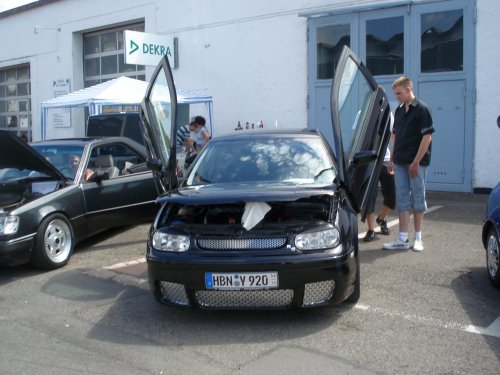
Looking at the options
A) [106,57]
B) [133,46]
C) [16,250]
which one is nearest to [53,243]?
[16,250]

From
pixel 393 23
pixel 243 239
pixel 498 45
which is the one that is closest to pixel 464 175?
pixel 498 45

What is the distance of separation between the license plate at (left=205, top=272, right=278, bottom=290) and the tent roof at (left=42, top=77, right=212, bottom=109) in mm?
8105

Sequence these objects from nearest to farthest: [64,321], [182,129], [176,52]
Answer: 1. [64,321]
2. [182,129]
3. [176,52]

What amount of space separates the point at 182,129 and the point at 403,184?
290 inches

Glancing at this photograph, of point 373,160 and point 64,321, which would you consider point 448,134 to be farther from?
point 64,321

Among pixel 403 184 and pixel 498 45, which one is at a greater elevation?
pixel 498 45

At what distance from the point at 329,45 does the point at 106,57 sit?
28.1ft

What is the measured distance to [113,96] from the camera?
1172 centimetres

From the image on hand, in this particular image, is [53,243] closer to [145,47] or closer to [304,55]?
[304,55]

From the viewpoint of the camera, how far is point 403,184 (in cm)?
622

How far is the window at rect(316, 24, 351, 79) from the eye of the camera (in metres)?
11.6

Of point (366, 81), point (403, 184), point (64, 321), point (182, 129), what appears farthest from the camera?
point (182, 129)

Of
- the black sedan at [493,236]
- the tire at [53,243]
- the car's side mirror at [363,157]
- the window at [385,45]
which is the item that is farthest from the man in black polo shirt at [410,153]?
the window at [385,45]

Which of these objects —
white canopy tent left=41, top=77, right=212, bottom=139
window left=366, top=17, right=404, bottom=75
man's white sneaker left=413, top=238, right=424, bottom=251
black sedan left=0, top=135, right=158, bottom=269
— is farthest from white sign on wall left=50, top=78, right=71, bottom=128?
man's white sneaker left=413, top=238, right=424, bottom=251
